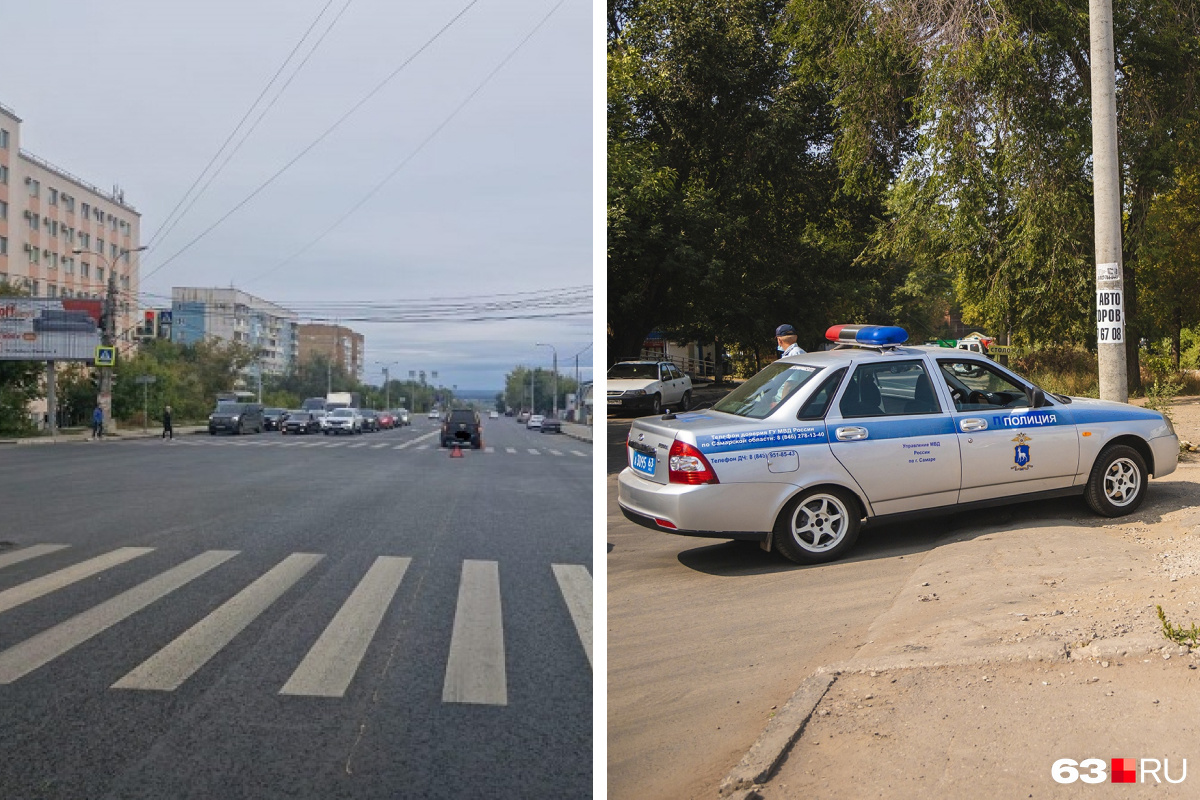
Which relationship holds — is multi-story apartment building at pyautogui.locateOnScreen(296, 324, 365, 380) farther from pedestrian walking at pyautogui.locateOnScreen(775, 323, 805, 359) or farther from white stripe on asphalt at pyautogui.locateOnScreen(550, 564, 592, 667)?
pedestrian walking at pyautogui.locateOnScreen(775, 323, 805, 359)

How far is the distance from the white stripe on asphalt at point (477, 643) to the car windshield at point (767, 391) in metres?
4.20

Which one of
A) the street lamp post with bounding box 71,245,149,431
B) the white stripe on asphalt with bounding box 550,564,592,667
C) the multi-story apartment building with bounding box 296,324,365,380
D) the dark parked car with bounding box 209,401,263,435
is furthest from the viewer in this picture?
the dark parked car with bounding box 209,401,263,435

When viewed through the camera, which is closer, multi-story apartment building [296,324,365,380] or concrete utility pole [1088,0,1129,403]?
concrete utility pole [1088,0,1129,403]

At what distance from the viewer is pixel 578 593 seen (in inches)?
368

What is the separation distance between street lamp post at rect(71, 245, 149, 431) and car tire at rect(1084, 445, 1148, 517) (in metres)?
12.8

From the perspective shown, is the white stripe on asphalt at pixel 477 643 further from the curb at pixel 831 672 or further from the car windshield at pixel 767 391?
the curb at pixel 831 672

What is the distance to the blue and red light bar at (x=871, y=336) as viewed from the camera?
2535mm

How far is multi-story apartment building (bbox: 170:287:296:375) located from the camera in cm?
1275

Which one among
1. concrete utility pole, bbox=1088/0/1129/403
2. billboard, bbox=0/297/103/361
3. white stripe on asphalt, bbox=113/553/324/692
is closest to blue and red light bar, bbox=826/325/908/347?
concrete utility pole, bbox=1088/0/1129/403

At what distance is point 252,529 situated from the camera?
14094 millimetres

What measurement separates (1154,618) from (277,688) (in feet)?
21.3

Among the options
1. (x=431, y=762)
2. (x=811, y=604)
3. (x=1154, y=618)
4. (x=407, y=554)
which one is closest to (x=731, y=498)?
(x=811, y=604)

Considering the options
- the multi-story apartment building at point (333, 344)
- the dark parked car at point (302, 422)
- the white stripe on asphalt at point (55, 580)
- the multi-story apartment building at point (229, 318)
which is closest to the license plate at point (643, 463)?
the white stripe on asphalt at point (55, 580)

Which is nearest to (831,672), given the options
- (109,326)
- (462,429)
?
(109,326)
